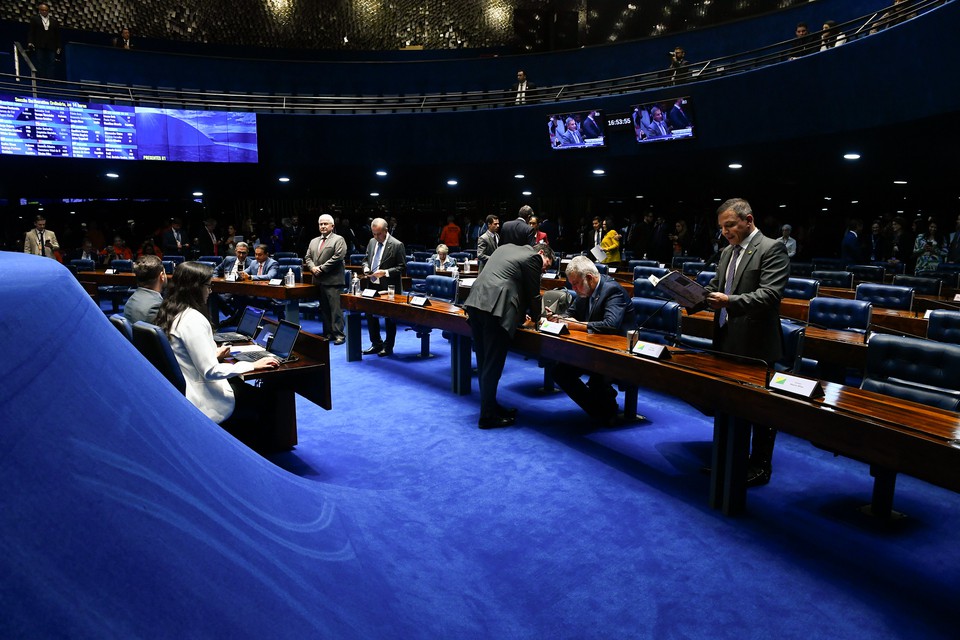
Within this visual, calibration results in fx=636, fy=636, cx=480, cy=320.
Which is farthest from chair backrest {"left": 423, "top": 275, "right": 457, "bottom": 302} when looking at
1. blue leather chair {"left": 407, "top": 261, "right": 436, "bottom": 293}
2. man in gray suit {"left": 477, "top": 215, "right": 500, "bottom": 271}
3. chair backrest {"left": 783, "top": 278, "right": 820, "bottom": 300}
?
chair backrest {"left": 783, "top": 278, "right": 820, "bottom": 300}

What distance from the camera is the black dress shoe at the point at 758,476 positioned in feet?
11.0

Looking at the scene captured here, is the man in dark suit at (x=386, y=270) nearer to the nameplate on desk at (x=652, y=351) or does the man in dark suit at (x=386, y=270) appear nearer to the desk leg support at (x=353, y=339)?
the desk leg support at (x=353, y=339)

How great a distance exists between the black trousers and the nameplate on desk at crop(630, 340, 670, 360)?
0.97 m

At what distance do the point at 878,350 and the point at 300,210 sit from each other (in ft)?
55.5

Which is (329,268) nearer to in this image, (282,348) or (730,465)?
(282,348)

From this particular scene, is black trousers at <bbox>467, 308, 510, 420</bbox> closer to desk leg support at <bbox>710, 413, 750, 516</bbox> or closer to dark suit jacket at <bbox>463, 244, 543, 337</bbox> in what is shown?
dark suit jacket at <bbox>463, 244, 543, 337</bbox>

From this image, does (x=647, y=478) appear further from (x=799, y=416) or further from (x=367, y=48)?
(x=367, y=48)

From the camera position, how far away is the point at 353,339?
6.32 meters

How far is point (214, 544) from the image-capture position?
0.98 m

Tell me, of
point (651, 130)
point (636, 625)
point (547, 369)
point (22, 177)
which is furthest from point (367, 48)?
point (636, 625)

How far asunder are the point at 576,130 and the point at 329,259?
6.24 metres

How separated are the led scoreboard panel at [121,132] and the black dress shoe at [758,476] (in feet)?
36.0

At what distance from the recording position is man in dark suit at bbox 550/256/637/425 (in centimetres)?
411

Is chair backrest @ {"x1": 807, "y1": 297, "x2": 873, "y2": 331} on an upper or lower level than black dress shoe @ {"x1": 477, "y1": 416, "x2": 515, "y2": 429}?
upper
